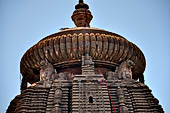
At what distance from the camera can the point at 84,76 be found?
14.2m

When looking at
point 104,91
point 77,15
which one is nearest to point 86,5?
point 77,15

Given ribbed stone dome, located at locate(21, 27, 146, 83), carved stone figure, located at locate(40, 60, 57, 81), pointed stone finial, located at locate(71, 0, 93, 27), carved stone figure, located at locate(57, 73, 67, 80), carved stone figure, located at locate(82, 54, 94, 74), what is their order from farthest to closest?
pointed stone finial, located at locate(71, 0, 93, 27), ribbed stone dome, located at locate(21, 27, 146, 83), carved stone figure, located at locate(40, 60, 57, 81), carved stone figure, located at locate(57, 73, 67, 80), carved stone figure, located at locate(82, 54, 94, 74)

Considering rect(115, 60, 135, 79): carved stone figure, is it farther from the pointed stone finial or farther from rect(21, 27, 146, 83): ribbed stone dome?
the pointed stone finial

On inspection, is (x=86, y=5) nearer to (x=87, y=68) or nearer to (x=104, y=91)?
(x=87, y=68)

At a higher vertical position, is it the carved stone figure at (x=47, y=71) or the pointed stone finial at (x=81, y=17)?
the pointed stone finial at (x=81, y=17)

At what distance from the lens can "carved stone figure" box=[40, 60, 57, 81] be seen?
15188 millimetres

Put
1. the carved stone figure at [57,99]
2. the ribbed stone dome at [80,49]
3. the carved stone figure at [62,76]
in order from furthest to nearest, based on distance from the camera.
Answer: the ribbed stone dome at [80,49]
the carved stone figure at [62,76]
the carved stone figure at [57,99]

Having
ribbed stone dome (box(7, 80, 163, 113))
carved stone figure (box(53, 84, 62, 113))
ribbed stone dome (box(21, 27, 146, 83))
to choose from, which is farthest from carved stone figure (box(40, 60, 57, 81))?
carved stone figure (box(53, 84, 62, 113))

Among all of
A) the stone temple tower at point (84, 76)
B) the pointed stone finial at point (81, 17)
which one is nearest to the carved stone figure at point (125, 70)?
the stone temple tower at point (84, 76)

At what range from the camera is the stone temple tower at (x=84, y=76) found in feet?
43.5

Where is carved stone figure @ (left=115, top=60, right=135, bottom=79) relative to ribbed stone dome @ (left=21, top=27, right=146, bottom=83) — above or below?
below

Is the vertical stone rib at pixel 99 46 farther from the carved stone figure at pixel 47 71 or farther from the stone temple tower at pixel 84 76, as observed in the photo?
the carved stone figure at pixel 47 71

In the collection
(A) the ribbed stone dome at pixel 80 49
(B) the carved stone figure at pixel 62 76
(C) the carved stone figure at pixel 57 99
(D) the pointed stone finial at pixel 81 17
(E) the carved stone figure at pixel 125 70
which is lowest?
(C) the carved stone figure at pixel 57 99

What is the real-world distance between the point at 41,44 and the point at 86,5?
22.1 ft
